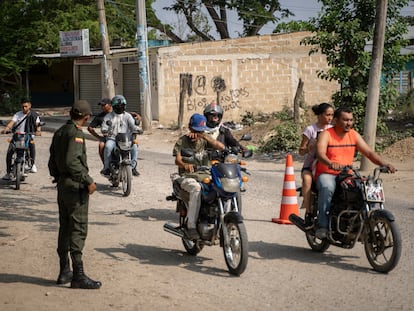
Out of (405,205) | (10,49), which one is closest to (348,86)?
(405,205)

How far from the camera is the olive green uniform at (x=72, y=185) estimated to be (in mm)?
6668

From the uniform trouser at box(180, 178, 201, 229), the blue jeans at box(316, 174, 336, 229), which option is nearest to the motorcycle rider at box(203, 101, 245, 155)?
the uniform trouser at box(180, 178, 201, 229)

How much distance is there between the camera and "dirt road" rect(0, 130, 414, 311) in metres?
6.33

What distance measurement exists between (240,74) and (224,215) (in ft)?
78.6

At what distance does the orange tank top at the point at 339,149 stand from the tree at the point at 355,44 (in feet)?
33.9

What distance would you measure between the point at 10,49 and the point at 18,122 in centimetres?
2696

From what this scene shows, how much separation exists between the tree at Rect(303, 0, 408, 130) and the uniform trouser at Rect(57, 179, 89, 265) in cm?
1208

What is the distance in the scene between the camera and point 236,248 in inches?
281

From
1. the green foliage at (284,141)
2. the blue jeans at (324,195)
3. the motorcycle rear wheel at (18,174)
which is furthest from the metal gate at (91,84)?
the blue jeans at (324,195)

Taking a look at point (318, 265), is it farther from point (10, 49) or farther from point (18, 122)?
point (10, 49)

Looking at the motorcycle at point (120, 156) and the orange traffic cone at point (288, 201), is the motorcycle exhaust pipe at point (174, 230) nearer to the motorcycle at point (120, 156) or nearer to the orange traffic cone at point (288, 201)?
the orange traffic cone at point (288, 201)

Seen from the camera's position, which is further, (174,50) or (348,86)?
(174,50)

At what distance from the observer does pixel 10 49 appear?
39.1 m

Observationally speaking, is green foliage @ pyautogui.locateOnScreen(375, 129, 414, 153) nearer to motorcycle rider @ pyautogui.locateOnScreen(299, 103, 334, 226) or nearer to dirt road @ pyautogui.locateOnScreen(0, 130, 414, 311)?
dirt road @ pyautogui.locateOnScreen(0, 130, 414, 311)
